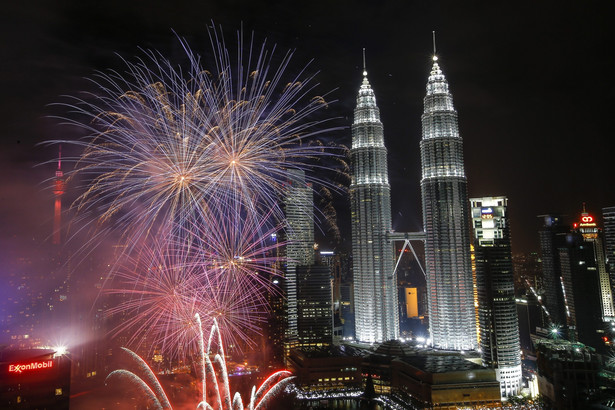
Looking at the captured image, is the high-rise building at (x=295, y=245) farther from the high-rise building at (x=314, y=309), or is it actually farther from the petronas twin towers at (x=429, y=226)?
the petronas twin towers at (x=429, y=226)

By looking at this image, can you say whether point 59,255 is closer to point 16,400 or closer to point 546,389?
point 16,400

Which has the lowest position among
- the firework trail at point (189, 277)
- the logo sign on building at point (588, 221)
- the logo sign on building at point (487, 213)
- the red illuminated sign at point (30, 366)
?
the red illuminated sign at point (30, 366)

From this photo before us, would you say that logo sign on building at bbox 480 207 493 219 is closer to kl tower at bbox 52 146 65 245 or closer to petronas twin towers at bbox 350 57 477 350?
petronas twin towers at bbox 350 57 477 350

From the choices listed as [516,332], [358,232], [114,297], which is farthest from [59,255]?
[516,332]

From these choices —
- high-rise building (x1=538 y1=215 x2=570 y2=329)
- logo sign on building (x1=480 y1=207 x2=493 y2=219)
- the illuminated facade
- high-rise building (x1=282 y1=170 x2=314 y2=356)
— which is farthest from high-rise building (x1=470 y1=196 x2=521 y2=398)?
high-rise building (x1=538 y1=215 x2=570 y2=329)

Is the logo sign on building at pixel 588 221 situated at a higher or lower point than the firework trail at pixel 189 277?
higher

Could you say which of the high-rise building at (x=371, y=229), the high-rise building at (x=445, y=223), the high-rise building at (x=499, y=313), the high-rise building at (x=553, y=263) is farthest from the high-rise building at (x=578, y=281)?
the high-rise building at (x=371, y=229)

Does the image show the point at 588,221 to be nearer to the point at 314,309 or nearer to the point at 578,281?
the point at 578,281

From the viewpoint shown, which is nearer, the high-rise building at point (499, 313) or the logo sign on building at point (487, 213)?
the high-rise building at point (499, 313)

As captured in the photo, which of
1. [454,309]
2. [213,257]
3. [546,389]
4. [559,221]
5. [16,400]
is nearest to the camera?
[16,400]
